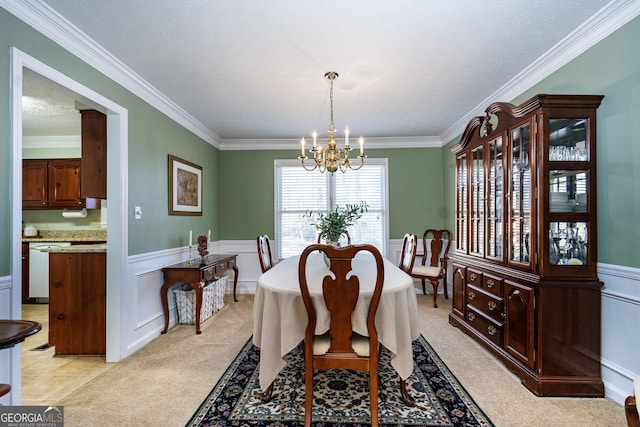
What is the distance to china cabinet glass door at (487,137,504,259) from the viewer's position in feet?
9.11

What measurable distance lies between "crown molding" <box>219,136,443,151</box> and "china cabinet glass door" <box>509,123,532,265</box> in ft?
8.93

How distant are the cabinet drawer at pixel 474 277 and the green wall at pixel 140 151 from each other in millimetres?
3276

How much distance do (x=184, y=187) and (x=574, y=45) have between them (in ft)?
13.5

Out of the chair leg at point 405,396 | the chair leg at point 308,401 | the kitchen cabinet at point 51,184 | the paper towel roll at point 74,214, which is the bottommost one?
the chair leg at point 405,396

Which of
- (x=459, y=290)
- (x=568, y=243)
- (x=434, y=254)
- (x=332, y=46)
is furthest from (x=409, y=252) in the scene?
(x=434, y=254)

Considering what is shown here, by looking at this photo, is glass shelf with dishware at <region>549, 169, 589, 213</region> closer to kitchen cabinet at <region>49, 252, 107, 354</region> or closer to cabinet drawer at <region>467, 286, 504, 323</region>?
cabinet drawer at <region>467, 286, 504, 323</region>

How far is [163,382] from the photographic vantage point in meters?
2.41

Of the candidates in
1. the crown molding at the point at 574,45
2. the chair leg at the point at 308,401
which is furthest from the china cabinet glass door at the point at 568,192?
the chair leg at the point at 308,401

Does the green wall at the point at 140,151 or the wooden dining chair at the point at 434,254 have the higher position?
the green wall at the point at 140,151

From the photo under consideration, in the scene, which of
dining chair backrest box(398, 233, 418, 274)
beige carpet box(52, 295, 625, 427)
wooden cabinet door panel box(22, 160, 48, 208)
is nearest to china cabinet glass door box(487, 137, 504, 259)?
dining chair backrest box(398, 233, 418, 274)

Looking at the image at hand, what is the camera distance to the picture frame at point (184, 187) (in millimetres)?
3783

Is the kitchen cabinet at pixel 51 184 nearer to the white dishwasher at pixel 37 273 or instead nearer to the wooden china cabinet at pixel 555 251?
the white dishwasher at pixel 37 273

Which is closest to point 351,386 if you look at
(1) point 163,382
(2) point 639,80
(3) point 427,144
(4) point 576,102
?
(1) point 163,382

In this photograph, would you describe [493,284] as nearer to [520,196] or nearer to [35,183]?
[520,196]
